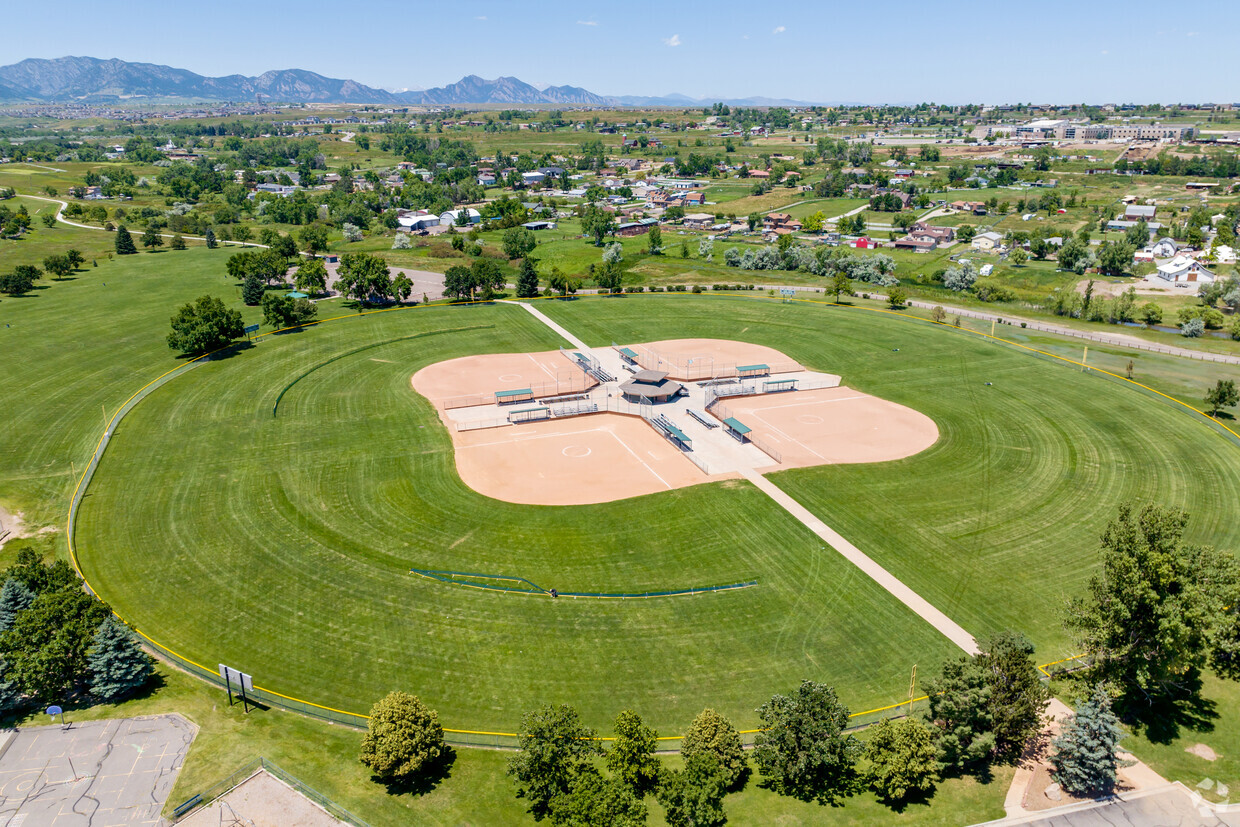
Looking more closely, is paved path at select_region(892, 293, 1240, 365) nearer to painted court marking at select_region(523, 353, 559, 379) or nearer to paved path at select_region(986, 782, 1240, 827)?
painted court marking at select_region(523, 353, 559, 379)

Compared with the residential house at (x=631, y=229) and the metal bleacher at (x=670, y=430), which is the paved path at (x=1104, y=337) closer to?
the metal bleacher at (x=670, y=430)

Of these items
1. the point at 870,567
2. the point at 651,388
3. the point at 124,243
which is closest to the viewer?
the point at 870,567

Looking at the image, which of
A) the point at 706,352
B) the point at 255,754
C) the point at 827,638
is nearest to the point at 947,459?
the point at 827,638

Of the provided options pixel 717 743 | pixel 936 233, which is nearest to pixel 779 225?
pixel 936 233

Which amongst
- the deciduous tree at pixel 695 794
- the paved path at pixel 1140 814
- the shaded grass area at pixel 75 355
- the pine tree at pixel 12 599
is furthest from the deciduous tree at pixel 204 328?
the paved path at pixel 1140 814

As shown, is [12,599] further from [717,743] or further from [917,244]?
[917,244]

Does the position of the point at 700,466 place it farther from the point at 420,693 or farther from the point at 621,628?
the point at 420,693
